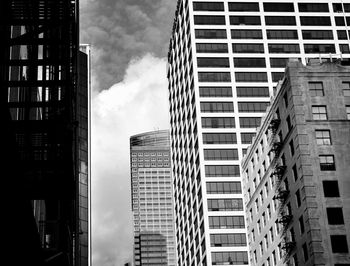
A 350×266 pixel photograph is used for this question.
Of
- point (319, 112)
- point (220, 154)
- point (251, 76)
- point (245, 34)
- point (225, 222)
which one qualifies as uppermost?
point (245, 34)

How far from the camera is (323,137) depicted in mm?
62812

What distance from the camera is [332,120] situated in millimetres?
62969

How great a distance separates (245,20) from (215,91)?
16.1m

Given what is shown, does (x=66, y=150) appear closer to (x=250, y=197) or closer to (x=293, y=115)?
(x=293, y=115)

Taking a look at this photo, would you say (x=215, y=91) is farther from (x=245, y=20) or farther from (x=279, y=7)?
(x=279, y=7)

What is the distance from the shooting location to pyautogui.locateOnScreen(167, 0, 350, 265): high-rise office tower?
106m

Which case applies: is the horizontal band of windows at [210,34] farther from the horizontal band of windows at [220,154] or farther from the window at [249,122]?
the horizontal band of windows at [220,154]

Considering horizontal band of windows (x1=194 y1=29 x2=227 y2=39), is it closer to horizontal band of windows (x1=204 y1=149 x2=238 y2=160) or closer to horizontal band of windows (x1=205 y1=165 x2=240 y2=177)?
horizontal band of windows (x1=204 y1=149 x2=238 y2=160)

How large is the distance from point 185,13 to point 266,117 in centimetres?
5657

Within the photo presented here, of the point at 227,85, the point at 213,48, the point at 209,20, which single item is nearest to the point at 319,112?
the point at 227,85

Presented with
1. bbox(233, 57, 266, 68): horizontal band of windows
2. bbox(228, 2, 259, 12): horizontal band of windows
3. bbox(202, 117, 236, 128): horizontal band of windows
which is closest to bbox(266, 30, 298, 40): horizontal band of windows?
bbox(228, 2, 259, 12): horizontal band of windows

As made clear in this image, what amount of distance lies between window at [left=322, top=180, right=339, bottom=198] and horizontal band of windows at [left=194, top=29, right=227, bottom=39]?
62.8 m

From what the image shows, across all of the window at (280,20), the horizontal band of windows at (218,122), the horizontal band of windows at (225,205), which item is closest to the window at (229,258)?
the horizontal band of windows at (225,205)

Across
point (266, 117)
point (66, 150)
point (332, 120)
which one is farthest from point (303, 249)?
point (66, 150)
